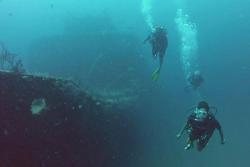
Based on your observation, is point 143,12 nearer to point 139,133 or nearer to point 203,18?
point 203,18

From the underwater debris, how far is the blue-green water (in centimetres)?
339

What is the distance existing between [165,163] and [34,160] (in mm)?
9088

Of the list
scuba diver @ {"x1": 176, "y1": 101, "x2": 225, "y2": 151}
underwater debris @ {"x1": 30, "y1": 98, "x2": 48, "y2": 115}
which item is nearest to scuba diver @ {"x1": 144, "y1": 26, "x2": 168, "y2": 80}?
underwater debris @ {"x1": 30, "y1": 98, "x2": 48, "y2": 115}

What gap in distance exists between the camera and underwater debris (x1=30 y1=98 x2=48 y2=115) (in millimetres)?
8477

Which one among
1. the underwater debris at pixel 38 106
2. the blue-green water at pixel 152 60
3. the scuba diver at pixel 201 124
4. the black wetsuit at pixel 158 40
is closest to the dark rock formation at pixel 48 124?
the underwater debris at pixel 38 106

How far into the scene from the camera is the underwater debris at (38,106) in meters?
8.48

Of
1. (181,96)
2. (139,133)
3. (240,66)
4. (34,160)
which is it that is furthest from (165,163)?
(240,66)

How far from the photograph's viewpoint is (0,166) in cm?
815

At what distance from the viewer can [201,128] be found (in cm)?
652

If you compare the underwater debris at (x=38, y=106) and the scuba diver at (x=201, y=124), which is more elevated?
the underwater debris at (x=38, y=106)

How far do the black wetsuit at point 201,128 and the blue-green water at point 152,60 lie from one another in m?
6.07

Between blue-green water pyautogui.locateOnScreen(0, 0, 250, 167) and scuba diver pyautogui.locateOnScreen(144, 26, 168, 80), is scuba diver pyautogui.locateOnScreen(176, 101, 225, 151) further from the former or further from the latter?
blue-green water pyautogui.locateOnScreen(0, 0, 250, 167)

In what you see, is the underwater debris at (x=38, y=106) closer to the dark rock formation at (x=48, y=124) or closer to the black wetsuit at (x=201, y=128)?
the dark rock formation at (x=48, y=124)

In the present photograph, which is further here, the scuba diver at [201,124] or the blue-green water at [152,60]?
the blue-green water at [152,60]
